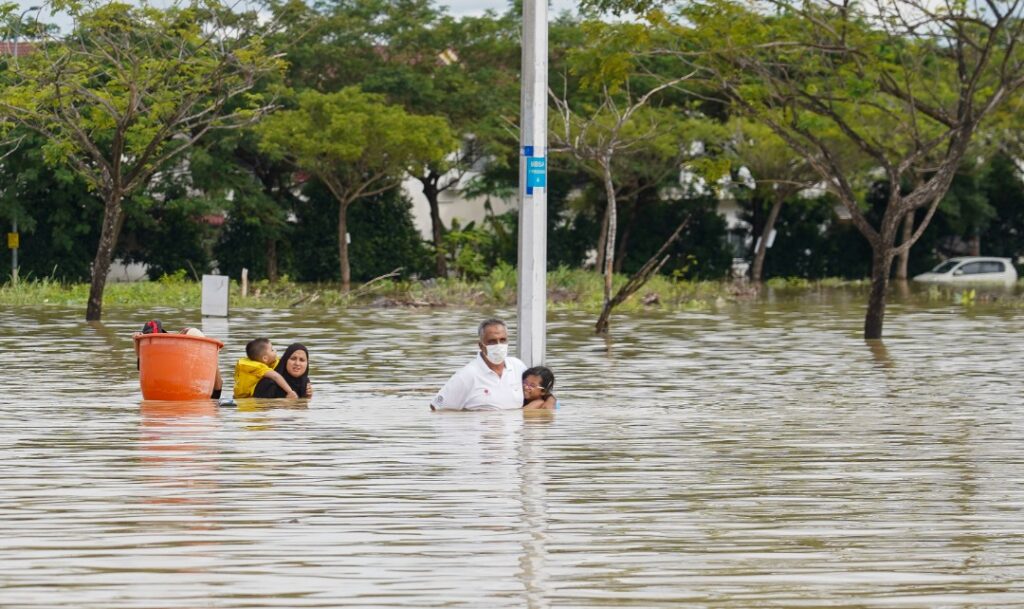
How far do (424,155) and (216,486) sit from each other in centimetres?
4621

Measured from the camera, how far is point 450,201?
8044 centimetres

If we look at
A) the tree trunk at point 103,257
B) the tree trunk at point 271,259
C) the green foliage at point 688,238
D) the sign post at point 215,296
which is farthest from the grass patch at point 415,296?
the green foliage at point 688,238

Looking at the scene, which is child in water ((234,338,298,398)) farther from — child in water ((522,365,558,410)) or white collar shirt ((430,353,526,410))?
child in water ((522,365,558,410))

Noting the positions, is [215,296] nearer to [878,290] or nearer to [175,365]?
[878,290]

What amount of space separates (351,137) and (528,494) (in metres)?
45.7

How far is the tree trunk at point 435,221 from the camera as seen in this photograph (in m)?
65.4

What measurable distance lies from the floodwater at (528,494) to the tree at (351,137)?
1273 inches

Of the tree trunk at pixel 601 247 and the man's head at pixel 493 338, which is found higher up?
the tree trunk at pixel 601 247

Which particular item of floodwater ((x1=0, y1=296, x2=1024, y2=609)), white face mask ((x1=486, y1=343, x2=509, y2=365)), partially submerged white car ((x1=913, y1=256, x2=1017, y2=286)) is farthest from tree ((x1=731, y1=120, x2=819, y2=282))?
white face mask ((x1=486, y1=343, x2=509, y2=365))

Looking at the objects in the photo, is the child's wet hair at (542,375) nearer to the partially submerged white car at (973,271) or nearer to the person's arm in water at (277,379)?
the person's arm in water at (277,379)

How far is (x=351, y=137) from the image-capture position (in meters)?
56.6

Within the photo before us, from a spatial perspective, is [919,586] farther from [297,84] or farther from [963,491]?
[297,84]

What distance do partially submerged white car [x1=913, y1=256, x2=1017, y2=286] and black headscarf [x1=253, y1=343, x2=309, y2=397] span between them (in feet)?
175

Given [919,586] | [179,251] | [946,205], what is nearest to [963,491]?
[919,586]
